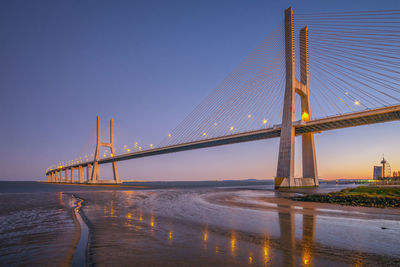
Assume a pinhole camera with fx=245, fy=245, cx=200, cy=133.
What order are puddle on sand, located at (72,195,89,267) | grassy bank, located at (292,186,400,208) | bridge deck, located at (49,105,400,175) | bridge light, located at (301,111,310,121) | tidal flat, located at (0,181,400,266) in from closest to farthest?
puddle on sand, located at (72,195,89,267) < tidal flat, located at (0,181,400,266) < grassy bank, located at (292,186,400,208) < bridge deck, located at (49,105,400,175) < bridge light, located at (301,111,310,121)

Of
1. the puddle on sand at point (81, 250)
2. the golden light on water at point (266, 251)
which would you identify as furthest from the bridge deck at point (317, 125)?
the puddle on sand at point (81, 250)

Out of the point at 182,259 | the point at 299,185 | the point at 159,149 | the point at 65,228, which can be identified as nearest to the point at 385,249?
the point at 182,259

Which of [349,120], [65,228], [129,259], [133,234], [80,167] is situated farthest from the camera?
[80,167]

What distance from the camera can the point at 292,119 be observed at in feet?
120

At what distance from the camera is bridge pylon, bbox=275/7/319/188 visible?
36.0 meters

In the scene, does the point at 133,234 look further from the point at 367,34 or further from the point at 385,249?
the point at 367,34

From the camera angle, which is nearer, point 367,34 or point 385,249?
point 385,249

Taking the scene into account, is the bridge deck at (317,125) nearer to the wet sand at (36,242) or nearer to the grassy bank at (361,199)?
the grassy bank at (361,199)

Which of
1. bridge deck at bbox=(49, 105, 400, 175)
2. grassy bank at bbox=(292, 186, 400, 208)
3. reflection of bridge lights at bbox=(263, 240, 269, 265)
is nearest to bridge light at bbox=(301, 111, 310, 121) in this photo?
bridge deck at bbox=(49, 105, 400, 175)

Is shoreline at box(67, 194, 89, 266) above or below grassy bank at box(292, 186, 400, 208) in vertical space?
above

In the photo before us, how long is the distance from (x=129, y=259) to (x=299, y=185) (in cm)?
3719

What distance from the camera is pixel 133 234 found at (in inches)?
287

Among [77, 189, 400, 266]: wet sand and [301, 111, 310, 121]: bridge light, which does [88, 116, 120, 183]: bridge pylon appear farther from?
[77, 189, 400, 266]: wet sand

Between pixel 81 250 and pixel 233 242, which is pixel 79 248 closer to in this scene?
pixel 81 250
